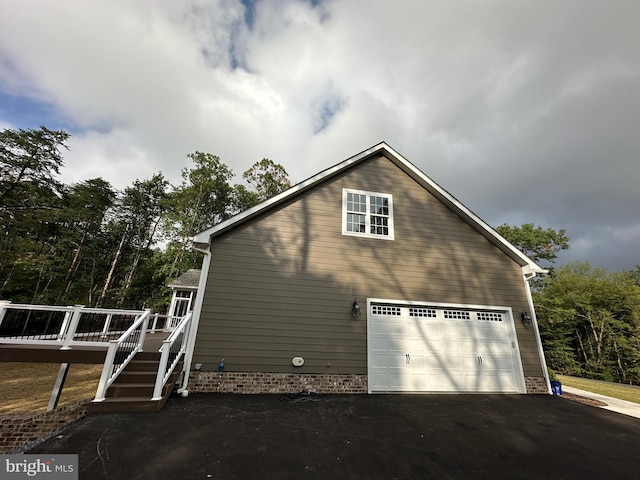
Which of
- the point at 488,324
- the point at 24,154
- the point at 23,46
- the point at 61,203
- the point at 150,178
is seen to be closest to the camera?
the point at 488,324

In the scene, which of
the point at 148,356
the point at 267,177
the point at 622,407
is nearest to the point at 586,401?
the point at 622,407

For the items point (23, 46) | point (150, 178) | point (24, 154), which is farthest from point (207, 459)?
point (150, 178)

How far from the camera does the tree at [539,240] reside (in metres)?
23.9

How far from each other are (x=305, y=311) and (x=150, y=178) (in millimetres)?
27483

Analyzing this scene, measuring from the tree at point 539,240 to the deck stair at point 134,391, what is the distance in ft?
92.0

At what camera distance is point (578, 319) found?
15.9m

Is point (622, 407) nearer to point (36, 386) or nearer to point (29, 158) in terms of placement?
point (36, 386)

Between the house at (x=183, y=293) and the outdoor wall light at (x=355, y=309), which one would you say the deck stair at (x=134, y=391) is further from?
the house at (x=183, y=293)

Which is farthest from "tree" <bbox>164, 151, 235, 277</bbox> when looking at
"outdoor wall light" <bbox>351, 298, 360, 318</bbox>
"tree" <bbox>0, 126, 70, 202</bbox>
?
"outdoor wall light" <bbox>351, 298, 360, 318</bbox>

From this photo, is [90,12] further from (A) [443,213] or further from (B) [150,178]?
(B) [150,178]

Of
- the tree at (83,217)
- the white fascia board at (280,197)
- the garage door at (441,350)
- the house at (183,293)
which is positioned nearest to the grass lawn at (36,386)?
the house at (183,293)

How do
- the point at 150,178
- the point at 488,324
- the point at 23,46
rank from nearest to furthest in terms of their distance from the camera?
1. the point at 488,324
2. the point at 23,46
3. the point at 150,178

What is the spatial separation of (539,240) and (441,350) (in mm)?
24816

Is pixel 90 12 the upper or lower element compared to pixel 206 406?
upper
